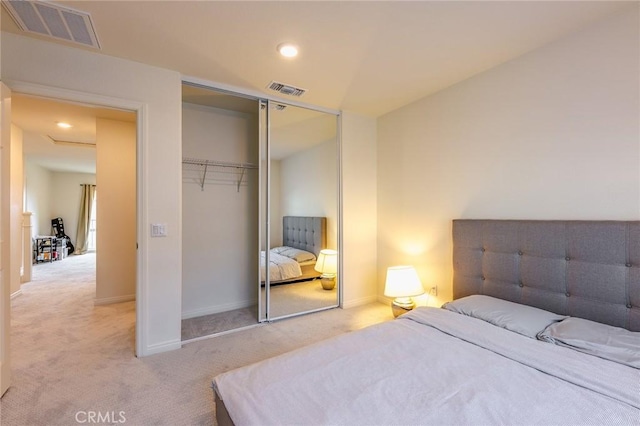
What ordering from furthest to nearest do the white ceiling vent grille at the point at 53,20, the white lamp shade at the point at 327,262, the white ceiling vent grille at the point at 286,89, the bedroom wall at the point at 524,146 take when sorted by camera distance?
the white lamp shade at the point at 327,262 < the white ceiling vent grille at the point at 286,89 < the bedroom wall at the point at 524,146 < the white ceiling vent grille at the point at 53,20

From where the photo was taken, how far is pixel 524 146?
2.27 metres

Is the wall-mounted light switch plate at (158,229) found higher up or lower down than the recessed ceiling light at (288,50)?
lower down

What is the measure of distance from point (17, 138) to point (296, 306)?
460 cm

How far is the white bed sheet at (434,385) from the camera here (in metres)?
1.07

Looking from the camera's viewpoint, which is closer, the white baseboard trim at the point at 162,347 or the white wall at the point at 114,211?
the white baseboard trim at the point at 162,347

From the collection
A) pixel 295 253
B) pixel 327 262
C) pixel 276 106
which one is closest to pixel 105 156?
pixel 276 106

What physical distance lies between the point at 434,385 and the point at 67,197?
10591mm

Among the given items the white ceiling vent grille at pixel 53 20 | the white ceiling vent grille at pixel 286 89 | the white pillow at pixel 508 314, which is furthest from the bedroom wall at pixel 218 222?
the white pillow at pixel 508 314

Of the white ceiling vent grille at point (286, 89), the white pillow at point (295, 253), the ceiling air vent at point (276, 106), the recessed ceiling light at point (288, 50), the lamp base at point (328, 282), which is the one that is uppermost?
the white ceiling vent grille at point (286, 89)

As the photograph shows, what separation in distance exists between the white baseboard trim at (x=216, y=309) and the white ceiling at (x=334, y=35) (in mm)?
2417

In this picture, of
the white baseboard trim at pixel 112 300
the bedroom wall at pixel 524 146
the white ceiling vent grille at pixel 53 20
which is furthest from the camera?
the white baseboard trim at pixel 112 300

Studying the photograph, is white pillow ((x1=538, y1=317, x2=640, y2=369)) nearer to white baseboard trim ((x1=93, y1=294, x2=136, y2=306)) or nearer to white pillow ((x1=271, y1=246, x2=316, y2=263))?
white pillow ((x1=271, y1=246, x2=316, y2=263))

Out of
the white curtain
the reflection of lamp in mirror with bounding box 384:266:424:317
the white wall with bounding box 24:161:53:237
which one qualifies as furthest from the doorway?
the white curtain

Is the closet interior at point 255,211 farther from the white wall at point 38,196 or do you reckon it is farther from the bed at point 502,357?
the white wall at point 38,196
